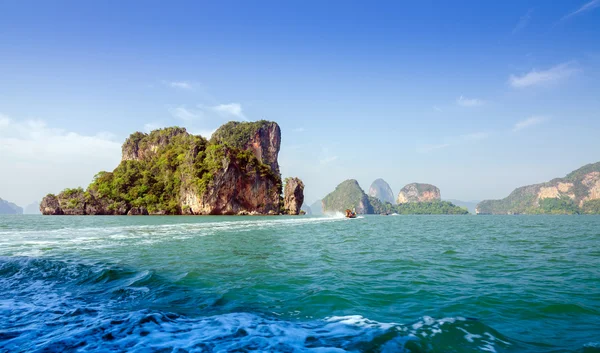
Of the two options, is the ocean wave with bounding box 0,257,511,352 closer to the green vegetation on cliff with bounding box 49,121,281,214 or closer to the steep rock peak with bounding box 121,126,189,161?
the green vegetation on cliff with bounding box 49,121,281,214

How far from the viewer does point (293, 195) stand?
107 metres

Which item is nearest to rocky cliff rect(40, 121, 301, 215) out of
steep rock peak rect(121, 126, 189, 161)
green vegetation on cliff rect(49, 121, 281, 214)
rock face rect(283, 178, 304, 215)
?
green vegetation on cliff rect(49, 121, 281, 214)

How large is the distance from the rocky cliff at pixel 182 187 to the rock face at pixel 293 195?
4.75 m

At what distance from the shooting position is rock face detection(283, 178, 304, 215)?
4222 inches

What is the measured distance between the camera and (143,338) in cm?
455

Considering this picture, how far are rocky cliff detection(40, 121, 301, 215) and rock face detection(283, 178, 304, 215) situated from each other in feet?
15.6

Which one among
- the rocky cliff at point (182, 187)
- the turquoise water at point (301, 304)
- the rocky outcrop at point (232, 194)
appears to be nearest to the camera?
the turquoise water at point (301, 304)

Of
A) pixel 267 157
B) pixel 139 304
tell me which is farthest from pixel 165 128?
pixel 139 304

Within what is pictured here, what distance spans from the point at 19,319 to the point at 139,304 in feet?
6.21

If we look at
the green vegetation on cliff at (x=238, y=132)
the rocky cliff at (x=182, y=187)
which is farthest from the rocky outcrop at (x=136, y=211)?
the green vegetation on cliff at (x=238, y=132)

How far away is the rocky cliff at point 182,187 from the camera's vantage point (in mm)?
84938

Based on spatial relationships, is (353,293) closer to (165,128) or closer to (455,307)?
(455,307)

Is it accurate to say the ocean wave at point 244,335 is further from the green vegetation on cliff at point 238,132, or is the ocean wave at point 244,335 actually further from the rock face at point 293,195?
the green vegetation on cliff at point 238,132

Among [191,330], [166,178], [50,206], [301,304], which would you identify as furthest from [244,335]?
[50,206]
